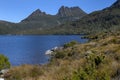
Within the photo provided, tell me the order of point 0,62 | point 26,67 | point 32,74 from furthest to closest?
1. point 0,62
2. point 26,67
3. point 32,74

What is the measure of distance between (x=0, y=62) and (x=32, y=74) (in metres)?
10.9

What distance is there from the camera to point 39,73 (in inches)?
648

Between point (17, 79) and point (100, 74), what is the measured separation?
6150 mm

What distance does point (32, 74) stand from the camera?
647 inches


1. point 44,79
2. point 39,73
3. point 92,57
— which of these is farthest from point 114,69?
point 39,73

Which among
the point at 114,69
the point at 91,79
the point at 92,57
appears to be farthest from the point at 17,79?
the point at 91,79

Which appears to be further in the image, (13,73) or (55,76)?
(13,73)

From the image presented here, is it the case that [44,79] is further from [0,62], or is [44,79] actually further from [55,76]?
[0,62]

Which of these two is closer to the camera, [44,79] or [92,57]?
[44,79]

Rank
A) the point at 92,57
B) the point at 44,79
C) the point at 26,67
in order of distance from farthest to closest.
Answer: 1. the point at 26,67
2. the point at 92,57
3. the point at 44,79

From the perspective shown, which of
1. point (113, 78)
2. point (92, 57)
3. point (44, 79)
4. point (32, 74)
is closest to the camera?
point (113, 78)

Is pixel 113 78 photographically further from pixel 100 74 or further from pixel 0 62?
pixel 0 62

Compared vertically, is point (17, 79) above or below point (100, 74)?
below

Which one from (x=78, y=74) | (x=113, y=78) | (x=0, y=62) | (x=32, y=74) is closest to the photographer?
(x=78, y=74)
